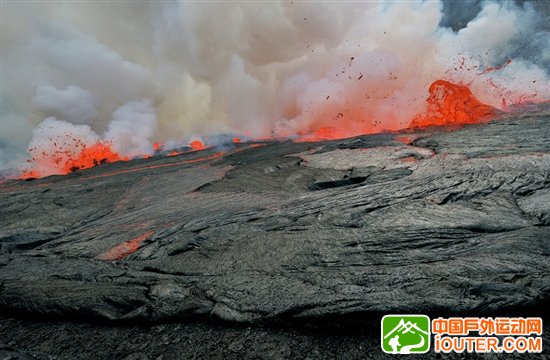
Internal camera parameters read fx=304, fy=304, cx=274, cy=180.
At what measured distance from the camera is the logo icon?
188 inches

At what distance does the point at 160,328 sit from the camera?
228 inches

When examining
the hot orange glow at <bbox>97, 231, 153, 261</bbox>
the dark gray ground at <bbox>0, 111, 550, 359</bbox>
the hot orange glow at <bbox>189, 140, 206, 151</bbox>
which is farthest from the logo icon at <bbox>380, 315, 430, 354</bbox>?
the hot orange glow at <bbox>189, 140, 206, 151</bbox>

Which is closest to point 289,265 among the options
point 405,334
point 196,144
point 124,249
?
point 405,334

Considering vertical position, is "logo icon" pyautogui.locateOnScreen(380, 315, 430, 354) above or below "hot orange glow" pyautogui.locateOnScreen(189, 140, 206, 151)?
below

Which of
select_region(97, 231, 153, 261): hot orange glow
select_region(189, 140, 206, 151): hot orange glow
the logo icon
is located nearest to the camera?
the logo icon

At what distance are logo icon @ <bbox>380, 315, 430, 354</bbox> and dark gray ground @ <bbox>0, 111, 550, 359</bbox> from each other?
0.14 metres

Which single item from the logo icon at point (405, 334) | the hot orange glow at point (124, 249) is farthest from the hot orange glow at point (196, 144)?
the logo icon at point (405, 334)

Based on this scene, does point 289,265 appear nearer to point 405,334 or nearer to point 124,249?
point 405,334

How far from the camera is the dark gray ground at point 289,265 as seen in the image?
5184 millimetres

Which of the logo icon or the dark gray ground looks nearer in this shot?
the logo icon

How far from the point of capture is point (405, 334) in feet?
15.9

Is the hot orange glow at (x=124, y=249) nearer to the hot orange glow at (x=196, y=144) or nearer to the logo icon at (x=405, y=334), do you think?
the logo icon at (x=405, y=334)

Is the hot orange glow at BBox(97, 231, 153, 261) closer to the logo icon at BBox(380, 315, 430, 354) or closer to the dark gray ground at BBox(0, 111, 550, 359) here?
the dark gray ground at BBox(0, 111, 550, 359)

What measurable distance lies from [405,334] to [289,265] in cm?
274
